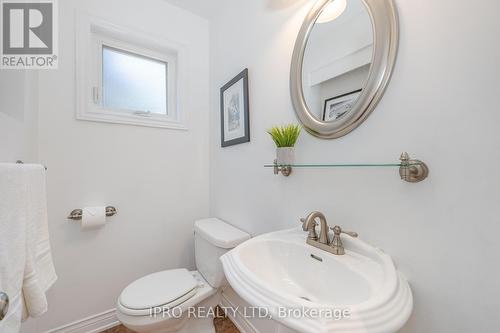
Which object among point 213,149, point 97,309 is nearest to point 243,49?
point 213,149

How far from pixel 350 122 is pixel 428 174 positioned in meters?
0.29

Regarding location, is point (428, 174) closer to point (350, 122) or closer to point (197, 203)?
point (350, 122)

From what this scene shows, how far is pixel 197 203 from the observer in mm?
1715

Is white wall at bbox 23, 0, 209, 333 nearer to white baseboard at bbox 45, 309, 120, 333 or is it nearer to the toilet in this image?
white baseboard at bbox 45, 309, 120, 333

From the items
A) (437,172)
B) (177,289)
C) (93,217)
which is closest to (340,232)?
(437,172)

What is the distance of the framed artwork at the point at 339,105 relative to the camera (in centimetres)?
75

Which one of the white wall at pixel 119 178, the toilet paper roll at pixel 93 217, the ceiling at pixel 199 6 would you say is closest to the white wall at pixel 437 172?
the white wall at pixel 119 178

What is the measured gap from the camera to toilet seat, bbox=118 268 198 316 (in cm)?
97

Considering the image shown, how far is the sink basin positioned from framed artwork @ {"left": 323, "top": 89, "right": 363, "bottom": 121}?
1.56ft

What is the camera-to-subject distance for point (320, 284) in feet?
2.33

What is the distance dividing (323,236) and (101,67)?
1801mm

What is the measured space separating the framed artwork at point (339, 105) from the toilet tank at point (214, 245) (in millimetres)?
812

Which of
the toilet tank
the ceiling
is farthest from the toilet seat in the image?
the ceiling

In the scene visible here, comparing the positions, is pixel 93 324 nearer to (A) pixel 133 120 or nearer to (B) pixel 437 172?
(A) pixel 133 120
